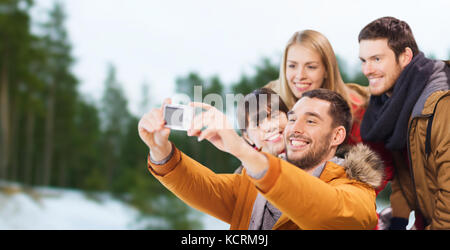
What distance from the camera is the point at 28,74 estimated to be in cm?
596

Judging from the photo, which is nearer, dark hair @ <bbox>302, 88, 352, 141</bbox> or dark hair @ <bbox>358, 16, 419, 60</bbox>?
dark hair @ <bbox>302, 88, 352, 141</bbox>

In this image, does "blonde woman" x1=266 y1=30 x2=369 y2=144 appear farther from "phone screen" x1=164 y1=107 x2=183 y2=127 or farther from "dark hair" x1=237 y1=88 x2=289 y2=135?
"phone screen" x1=164 y1=107 x2=183 y2=127

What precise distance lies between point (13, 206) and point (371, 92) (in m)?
6.63

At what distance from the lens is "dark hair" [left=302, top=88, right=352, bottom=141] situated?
3.53 feet

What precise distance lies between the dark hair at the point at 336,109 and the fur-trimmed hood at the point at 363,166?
0.21 ft

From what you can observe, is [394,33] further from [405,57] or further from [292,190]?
[292,190]

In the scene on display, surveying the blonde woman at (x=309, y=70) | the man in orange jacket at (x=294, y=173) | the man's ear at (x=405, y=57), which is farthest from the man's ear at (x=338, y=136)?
the man's ear at (x=405, y=57)

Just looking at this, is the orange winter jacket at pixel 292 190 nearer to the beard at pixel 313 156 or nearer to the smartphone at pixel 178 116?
the beard at pixel 313 156

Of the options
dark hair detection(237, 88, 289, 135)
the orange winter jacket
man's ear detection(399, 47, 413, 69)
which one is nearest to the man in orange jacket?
the orange winter jacket

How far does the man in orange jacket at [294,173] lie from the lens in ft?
2.76

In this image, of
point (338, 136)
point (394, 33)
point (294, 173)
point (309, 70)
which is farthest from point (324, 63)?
point (294, 173)

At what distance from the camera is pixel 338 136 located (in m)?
1.08
